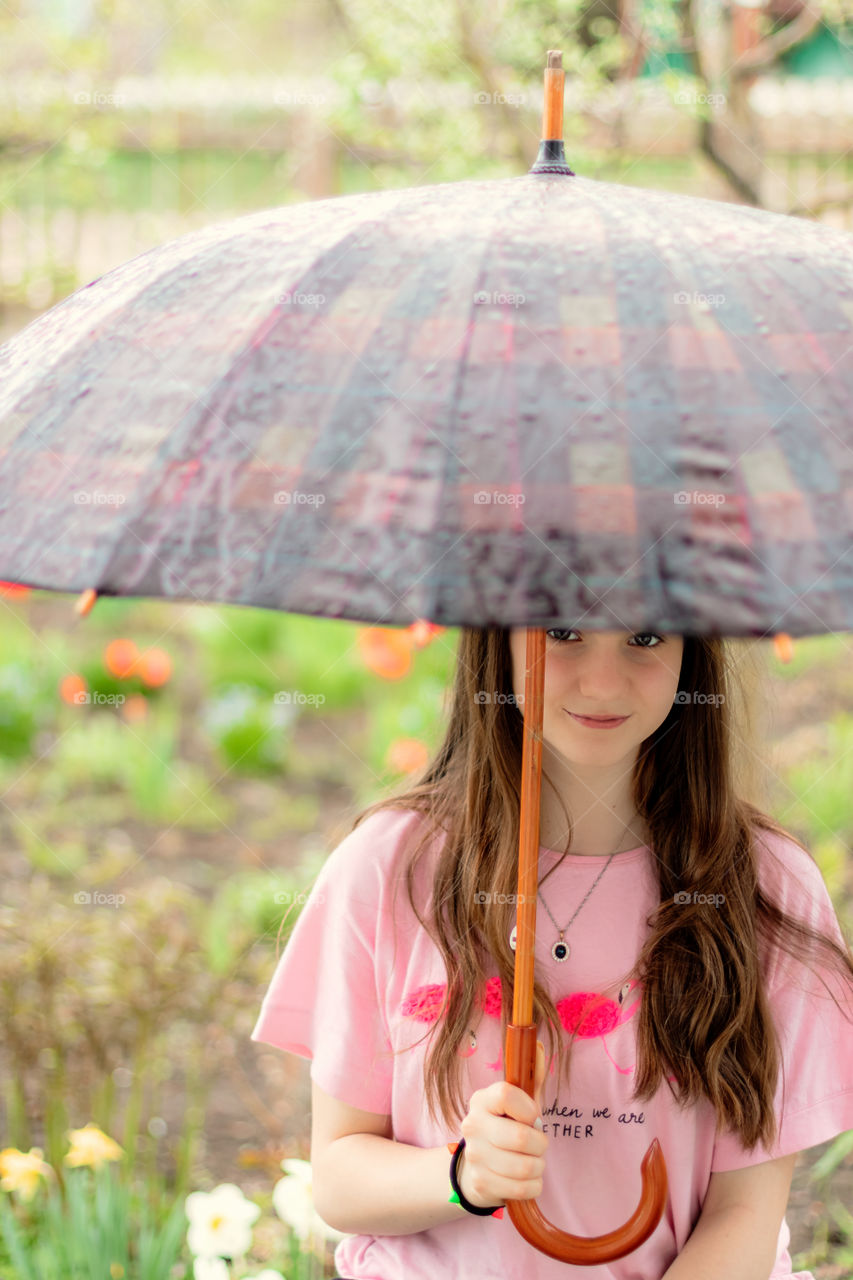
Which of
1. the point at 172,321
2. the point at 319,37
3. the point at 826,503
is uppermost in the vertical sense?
the point at 319,37

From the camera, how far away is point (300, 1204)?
2.20m

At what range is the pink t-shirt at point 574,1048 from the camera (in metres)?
1.53

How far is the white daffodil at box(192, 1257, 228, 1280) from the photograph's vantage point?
208 centimetres

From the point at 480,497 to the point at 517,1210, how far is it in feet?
2.68

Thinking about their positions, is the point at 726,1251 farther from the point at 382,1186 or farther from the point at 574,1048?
the point at 382,1186

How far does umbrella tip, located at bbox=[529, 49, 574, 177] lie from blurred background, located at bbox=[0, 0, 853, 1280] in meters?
0.60

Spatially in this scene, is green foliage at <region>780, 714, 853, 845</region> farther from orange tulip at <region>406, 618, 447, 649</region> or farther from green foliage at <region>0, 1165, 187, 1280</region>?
orange tulip at <region>406, 618, 447, 649</region>

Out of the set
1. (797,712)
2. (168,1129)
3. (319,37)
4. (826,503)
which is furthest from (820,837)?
(319,37)

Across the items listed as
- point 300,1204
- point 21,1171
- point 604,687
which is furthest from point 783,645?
point 21,1171

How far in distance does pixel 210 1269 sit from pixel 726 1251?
0.95 m

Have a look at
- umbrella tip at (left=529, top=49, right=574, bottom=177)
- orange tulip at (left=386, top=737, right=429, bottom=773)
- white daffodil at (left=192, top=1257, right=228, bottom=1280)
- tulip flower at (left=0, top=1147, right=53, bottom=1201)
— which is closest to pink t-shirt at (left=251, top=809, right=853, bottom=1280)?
white daffodil at (left=192, top=1257, right=228, bottom=1280)

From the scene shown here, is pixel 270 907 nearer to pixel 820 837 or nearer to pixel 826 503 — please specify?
pixel 820 837

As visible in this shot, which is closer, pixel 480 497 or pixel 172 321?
pixel 480 497

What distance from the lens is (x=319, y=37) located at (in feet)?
44.2
